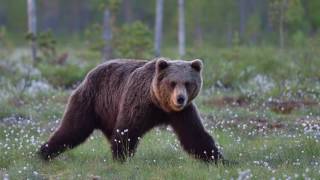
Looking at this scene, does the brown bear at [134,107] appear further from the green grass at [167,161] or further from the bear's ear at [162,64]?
the green grass at [167,161]

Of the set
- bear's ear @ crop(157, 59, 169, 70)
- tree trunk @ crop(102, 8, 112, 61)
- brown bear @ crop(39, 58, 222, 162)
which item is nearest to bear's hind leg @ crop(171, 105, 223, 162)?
brown bear @ crop(39, 58, 222, 162)

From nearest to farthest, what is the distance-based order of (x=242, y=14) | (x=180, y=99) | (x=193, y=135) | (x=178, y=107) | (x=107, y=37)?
(x=180, y=99)
(x=178, y=107)
(x=193, y=135)
(x=107, y=37)
(x=242, y=14)

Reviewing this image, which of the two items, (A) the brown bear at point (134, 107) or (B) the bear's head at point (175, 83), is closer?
(B) the bear's head at point (175, 83)

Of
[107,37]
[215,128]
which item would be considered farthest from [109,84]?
[107,37]

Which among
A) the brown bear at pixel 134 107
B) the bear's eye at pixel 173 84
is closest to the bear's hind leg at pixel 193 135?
the brown bear at pixel 134 107

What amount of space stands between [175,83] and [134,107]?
69 cm

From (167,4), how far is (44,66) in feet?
120

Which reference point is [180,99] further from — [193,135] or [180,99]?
[193,135]

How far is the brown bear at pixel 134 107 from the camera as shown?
722 cm

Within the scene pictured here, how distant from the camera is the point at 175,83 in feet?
23.3

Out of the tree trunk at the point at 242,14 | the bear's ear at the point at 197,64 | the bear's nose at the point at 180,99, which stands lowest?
the tree trunk at the point at 242,14

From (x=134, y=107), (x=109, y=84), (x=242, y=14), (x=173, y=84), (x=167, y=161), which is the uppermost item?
(x=173, y=84)

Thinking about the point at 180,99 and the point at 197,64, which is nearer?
the point at 180,99

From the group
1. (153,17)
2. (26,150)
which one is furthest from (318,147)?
(153,17)
